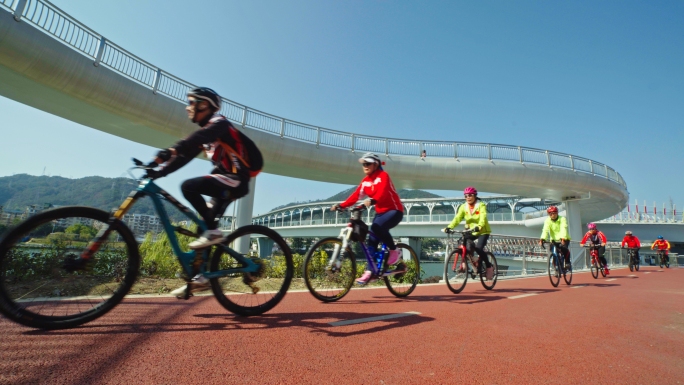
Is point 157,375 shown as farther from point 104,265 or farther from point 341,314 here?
point 341,314

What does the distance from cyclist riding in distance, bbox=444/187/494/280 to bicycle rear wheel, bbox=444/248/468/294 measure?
7 cm

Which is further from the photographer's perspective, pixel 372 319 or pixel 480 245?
pixel 480 245

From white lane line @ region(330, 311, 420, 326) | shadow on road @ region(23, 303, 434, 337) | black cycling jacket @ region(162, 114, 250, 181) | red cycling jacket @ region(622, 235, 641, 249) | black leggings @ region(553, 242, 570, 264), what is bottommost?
shadow on road @ region(23, 303, 434, 337)

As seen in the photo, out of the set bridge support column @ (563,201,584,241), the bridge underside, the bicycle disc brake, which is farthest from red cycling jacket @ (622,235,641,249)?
the bicycle disc brake

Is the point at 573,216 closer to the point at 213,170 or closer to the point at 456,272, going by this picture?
the point at 456,272

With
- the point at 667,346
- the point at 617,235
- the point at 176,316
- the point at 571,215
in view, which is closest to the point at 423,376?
the point at 176,316

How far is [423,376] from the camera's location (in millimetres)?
1937

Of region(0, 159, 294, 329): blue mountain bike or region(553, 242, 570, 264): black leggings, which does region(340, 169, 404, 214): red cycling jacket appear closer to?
region(0, 159, 294, 329): blue mountain bike

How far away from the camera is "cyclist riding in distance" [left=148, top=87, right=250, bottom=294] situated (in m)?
2.86

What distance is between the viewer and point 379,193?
4.93 metres

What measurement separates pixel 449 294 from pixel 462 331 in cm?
299

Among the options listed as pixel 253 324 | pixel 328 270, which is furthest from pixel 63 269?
pixel 328 270

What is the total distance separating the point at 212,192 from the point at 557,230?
8347 millimetres

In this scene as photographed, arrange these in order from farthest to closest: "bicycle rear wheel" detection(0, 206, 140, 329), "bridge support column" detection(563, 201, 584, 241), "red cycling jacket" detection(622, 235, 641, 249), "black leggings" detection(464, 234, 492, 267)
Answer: "bridge support column" detection(563, 201, 584, 241)
"red cycling jacket" detection(622, 235, 641, 249)
"black leggings" detection(464, 234, 492, 267)
"bicycle rear wheel" detection(0, 206, 140, 329)
